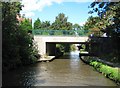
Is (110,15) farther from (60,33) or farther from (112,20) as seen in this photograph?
(60,33)

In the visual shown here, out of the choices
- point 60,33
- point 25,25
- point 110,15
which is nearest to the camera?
point 110,15

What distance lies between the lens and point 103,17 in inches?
1394

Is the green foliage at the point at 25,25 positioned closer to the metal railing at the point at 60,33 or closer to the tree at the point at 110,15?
the metal railing at the point at 60,33

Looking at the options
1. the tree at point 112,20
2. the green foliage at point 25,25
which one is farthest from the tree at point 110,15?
the green foliage at point 25,25

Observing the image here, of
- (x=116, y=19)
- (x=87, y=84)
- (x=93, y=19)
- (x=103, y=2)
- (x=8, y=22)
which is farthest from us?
(x=93, y=19)

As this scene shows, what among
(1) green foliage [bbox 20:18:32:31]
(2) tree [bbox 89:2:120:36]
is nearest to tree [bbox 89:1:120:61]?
(2) tree [bbox 89:2:120:36]

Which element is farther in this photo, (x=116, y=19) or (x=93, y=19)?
(x=93, y=19)

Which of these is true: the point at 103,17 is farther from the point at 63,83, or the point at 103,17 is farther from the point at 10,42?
the point at 63,83

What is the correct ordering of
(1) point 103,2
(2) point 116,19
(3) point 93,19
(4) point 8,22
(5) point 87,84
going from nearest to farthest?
(5) point 87,84 → (4) point 8,22 → (2) point 116,19 → (1) point 103,2 → (3) point 93,19

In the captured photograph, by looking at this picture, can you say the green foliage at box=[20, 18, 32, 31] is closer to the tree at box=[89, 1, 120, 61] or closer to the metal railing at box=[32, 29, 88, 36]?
the metal railing at box=[32, 29, 88, 36]

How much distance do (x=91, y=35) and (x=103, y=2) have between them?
16.1 meters

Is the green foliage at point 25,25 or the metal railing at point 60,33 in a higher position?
the green foliage at point 25,25

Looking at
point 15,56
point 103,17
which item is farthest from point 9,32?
point 103,17

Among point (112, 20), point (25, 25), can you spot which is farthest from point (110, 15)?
point (25, 25)
